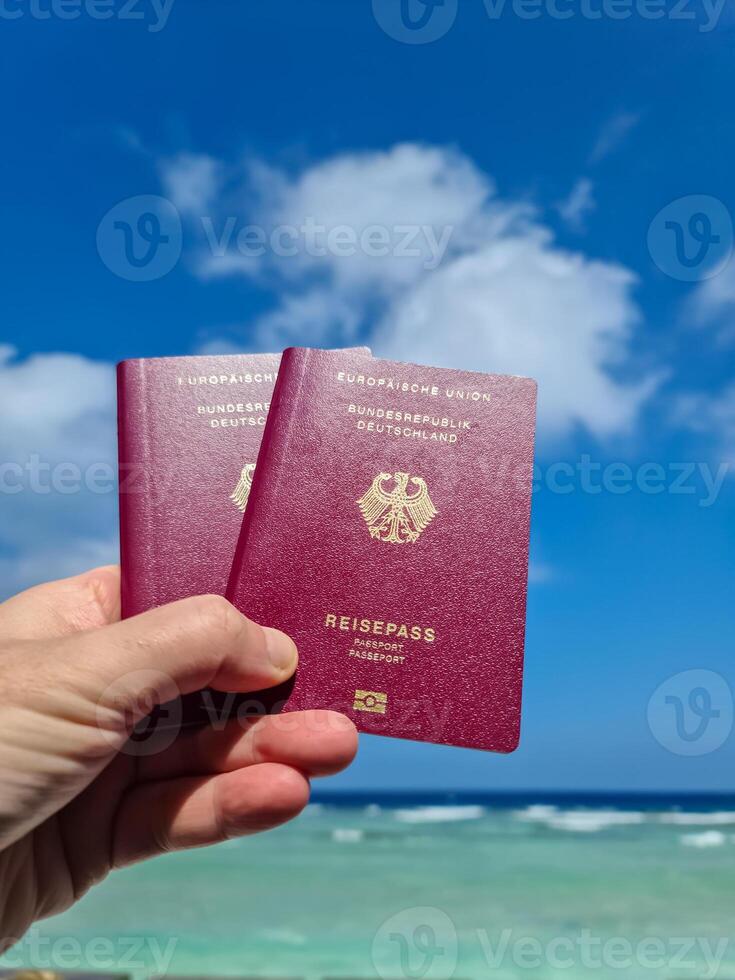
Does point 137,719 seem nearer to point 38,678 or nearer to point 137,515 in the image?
point 38,678

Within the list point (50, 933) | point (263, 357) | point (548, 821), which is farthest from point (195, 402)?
point (548, 821)

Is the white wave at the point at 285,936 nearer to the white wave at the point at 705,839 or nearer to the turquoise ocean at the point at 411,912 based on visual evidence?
the turquoise ocean at the point at 411,912

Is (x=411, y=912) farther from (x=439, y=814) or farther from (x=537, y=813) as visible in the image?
(x=537, y=813)

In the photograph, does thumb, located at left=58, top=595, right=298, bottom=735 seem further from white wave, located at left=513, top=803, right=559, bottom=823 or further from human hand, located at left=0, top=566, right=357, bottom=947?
white wave, located at left=513, top=803, right=559, bottom=823

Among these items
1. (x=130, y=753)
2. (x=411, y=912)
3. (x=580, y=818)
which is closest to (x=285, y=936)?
(x=411, y=912)

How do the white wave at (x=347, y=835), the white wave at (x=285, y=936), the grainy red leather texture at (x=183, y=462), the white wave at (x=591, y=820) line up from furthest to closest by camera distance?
the white wave at (x=591, y=820), the white wave at (x=347, y=835), the white wave at (x=285, y=936), the grainy red leather texture at (x=183, y=462)

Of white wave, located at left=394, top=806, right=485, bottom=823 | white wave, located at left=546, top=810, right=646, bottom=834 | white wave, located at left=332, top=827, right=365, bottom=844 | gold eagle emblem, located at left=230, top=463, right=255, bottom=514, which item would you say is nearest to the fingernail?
gold eagle emblem, located at left=230, top=463, right=255, bottom=514

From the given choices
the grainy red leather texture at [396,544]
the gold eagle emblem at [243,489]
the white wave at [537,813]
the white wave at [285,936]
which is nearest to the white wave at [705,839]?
the white wave at [537,813]
